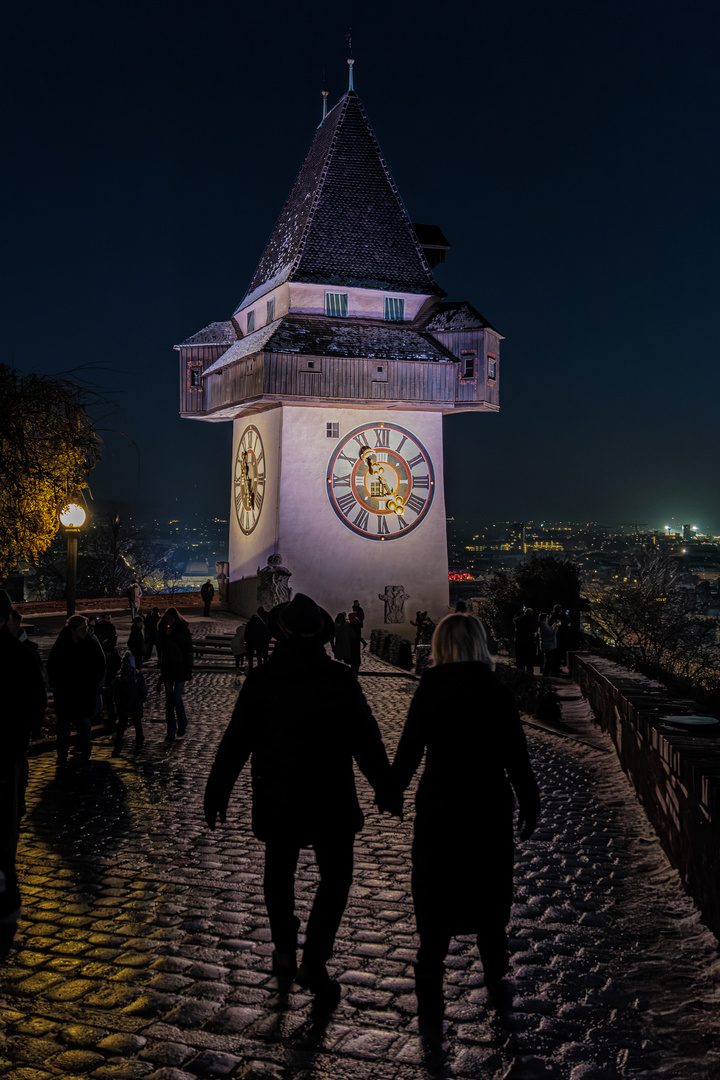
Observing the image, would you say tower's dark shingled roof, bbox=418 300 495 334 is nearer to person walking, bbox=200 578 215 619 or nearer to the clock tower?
the clock tower

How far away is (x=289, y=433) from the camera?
34.2 m

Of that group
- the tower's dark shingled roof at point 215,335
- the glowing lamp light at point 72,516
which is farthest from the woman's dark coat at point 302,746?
the tower's dark shingled roof at point 215,335

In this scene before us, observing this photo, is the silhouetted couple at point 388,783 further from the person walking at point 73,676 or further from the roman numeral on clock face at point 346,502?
the roman numeral on clock face at point 346,502

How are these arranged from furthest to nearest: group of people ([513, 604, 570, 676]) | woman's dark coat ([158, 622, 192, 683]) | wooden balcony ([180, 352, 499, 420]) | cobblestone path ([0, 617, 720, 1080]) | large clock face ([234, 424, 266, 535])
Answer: large clock face ([234, 424, 266, 535])
wooden balcony ([180, 352, 499, 420])
group of people ([513, 604, 570, 676])
woman's dark coat ([158, 622, 192, 683])
cobblestone path ([0, 617, 720, 1080])

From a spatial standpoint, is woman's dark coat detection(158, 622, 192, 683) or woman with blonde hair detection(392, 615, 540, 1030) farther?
woman's dark coat detection(158, 622, 192, 683)

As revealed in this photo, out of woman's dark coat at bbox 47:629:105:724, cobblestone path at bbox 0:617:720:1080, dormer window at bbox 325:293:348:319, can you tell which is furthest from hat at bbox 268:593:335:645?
dormer window at bbox 325:293:348:319

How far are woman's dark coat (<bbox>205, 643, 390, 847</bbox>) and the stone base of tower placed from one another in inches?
1111

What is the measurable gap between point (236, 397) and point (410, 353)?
21.0 ft

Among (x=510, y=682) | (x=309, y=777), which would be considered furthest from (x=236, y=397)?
(x=309, y=777)

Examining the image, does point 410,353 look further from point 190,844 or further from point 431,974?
point 431,974

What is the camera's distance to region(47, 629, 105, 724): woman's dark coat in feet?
33.5

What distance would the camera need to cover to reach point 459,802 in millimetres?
4496

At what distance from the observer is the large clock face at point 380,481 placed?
34.7 m

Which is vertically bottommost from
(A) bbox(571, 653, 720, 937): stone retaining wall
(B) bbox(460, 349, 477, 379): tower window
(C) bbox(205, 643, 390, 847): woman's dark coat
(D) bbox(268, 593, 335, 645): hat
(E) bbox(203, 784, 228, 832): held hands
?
(A) bbox(571, 653, 720, 937): stone retaining wall
